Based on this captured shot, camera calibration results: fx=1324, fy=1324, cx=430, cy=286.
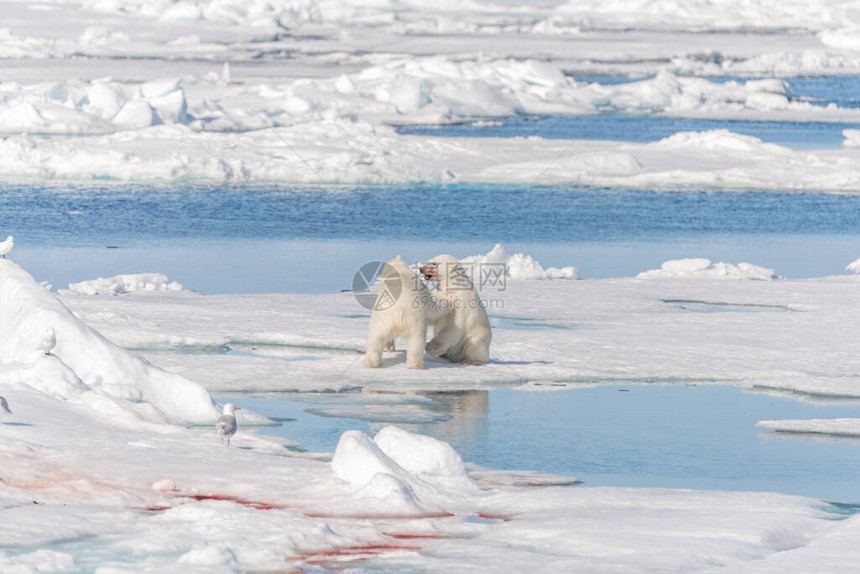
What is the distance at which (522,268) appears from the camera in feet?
56.7

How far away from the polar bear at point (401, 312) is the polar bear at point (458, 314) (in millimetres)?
187

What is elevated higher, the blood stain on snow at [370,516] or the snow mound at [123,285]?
the snow mound at [123,285]

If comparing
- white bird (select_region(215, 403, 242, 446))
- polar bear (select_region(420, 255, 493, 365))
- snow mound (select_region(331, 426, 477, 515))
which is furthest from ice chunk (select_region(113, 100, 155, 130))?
snow mound (select_region(331, 426, 477, 515))

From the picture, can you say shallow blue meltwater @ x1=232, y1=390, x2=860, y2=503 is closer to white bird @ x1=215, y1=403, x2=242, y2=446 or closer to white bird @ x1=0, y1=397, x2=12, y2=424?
white bird @ x1=215, y1=403, x2=242, y2=446

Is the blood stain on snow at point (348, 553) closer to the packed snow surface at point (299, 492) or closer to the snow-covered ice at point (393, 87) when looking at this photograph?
the packed snow surface at point (299, 492)

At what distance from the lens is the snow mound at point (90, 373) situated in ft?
27.2

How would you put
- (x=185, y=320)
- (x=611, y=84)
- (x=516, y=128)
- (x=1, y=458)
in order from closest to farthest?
(x=1, y=458), (x=185, y=320), (x=516, y=128), (x=611, y=84)

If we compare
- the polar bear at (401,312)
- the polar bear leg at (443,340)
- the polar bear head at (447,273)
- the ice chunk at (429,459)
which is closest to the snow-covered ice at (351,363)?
the ice chunk at (429,459)

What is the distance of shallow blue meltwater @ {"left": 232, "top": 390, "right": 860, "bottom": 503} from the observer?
825 centimetres

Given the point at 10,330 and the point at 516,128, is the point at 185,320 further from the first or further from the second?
the point at 516,128

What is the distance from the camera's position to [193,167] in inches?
995

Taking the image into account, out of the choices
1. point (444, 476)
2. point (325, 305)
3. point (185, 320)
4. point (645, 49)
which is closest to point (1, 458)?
point (444, 476)

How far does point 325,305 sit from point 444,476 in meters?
7.65

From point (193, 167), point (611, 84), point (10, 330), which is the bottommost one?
point (10, 330)
